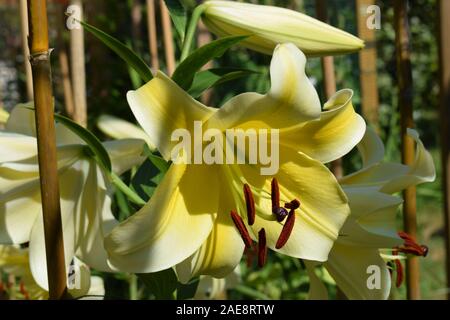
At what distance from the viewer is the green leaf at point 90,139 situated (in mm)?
757

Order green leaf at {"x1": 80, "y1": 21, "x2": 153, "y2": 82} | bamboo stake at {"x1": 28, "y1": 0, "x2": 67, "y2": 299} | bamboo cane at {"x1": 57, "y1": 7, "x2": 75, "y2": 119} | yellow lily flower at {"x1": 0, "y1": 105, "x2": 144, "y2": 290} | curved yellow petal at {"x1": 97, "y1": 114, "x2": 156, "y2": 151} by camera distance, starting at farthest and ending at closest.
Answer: bamboo cane at {"x1": 57, "y1": 7, "x2": 75, "y2": 119}
curved yellow petal at {"x1": 97, "y1": 114, "x2": 156, "y2": 151}
yellow lily flower at {"x1": 0, "y1": 105, "x2": 144, "y2": 290}
green leaf at {"x1": 80, "y1": 21, "x2": 153, "y2": 82}
bamboo stake at {"x1": 28, "y1": 0, "x2": 67, "y2": 299}

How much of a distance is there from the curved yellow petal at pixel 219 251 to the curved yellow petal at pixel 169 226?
0.06ft

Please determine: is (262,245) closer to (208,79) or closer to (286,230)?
(286,230)

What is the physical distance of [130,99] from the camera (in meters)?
0.72

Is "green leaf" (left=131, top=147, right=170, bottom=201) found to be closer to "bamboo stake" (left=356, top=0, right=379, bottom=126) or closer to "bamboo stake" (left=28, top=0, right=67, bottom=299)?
"bamboo stake" (left=28, top=0, right=67, bottom=299)

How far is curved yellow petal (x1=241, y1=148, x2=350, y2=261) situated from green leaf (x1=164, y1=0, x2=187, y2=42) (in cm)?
21

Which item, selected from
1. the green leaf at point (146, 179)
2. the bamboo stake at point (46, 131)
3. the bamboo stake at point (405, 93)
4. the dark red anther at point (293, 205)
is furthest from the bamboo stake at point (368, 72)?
the bamboo stake at point (46, 131)

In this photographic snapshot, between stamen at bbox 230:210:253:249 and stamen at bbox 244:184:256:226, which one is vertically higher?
stamen at bbox 244:184:256:226

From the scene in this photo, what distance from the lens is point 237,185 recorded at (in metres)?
0.84

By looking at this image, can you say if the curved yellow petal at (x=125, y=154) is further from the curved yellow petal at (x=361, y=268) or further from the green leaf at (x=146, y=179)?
the curved yellow petal at (x=361, y=268)

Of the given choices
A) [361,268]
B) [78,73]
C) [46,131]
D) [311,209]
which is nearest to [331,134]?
[311,209]

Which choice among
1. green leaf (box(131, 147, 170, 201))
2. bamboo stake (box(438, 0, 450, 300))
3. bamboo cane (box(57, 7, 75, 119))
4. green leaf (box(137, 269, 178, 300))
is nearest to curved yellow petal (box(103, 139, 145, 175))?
green leaf (box(131, 147, 170, 201))

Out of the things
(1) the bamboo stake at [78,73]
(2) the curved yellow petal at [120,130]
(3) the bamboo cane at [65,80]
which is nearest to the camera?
(2) the curved yellow petal at [120,130]

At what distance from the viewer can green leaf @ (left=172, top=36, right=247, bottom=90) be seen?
0.80 m
